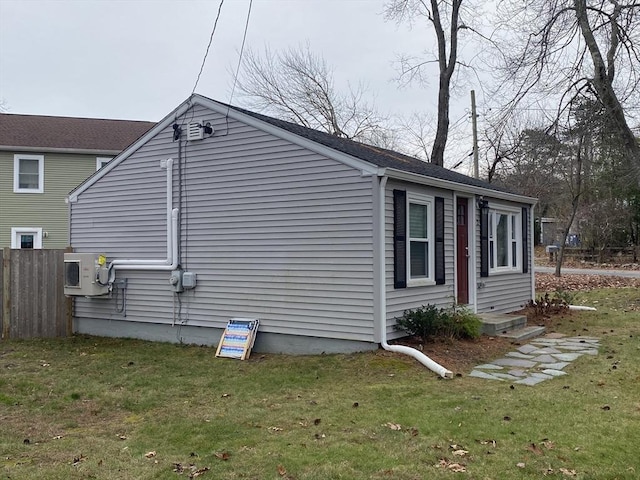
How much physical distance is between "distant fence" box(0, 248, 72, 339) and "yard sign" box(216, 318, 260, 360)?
3729 mm

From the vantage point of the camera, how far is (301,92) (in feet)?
80.0

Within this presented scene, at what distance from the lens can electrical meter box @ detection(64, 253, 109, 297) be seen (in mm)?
9367

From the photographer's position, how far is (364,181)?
7344 mm

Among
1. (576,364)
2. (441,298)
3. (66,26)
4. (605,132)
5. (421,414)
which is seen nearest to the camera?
(421,414)

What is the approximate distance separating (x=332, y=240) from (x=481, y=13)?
52.3 feet

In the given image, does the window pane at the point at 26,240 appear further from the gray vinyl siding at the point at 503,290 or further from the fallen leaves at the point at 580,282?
the fallen leaves at the point at 580,282

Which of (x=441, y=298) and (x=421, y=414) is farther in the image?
(x=441, y=298)

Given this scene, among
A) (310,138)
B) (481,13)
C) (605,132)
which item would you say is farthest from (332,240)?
(481,13)

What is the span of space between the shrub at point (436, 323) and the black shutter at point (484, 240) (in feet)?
6.02

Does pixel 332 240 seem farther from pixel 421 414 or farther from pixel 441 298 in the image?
pixel 421 414

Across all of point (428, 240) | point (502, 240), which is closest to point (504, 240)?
point (502, 240)

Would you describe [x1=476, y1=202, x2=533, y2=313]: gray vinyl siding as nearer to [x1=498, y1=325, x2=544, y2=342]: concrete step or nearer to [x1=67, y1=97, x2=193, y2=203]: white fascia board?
[x1=498, y1=325, x2=544, y2=342]: concrete step

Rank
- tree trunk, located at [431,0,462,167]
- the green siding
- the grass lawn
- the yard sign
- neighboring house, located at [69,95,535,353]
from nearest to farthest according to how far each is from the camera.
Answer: the grass lawn → neighboring house, located at [69,95,535,353] → the yard sign → the green siding → tree trunk, located at [431,0,462,167]

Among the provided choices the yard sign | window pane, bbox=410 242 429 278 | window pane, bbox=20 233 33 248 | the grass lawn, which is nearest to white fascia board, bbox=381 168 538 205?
window pane, bbox=410 242 429 278
